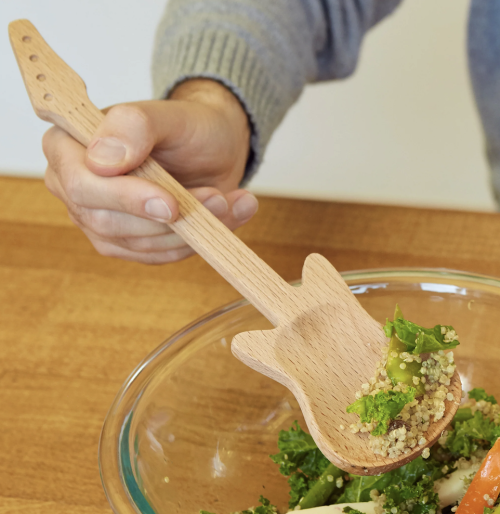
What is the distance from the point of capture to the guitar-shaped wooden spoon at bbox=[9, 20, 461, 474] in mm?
579

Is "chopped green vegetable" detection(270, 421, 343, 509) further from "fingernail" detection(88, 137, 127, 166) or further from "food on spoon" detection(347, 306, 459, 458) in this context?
"fingernail" detection(88, 137, 127, 166)

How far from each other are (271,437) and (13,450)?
32 centimetres

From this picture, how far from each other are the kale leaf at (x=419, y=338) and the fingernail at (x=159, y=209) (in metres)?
0.27

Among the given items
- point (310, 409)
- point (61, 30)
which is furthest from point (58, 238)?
point (61, 30)

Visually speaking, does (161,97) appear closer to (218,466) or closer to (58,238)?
(58,238)

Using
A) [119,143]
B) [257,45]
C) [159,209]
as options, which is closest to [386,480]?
[159,209]

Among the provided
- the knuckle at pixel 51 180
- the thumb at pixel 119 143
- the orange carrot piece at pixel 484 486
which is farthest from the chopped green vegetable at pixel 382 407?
the knuckle at pixel 51 180

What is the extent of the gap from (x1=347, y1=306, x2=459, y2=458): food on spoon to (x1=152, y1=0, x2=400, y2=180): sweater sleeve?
614 millimetres

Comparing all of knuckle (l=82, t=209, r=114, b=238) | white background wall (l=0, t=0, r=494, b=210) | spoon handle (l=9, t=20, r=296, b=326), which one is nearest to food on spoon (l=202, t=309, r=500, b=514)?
spoon handle (l=9, t=20, r=296, b=326)

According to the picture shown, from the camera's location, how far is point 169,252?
893mm

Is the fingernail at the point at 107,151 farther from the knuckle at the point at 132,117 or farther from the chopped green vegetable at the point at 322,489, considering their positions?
the chopped green vegetable at the point at 322,489

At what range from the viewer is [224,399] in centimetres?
73

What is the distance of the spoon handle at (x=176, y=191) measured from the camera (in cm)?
64

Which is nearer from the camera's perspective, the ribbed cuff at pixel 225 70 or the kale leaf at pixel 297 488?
the kale leaf at pixel 297 488
